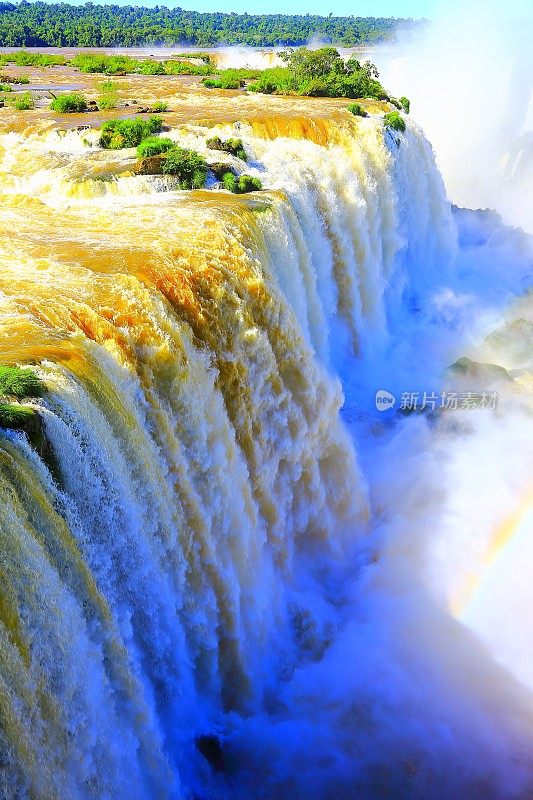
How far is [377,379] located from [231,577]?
11152 mm

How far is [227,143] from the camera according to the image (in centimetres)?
2050

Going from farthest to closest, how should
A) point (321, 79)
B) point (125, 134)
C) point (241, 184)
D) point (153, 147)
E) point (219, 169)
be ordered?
point (321, 79)
point (125, 134)
point (153, 147)
point (219, 169)
point (241, 184)

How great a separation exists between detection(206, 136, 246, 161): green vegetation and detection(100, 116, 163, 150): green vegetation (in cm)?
234

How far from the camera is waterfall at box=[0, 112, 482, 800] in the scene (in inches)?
272

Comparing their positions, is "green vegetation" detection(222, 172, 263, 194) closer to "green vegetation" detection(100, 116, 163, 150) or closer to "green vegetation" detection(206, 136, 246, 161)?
"green vegetation" detection(206, 136, 246, 161)

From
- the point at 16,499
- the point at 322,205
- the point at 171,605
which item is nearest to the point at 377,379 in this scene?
the point at 322,205

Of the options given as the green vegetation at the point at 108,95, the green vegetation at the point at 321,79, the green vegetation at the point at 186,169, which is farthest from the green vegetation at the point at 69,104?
the green vegetation at the point at 321,79

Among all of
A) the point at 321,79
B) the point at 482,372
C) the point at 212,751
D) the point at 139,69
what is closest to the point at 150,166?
the point at 482,372

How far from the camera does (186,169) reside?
18234 millimetres

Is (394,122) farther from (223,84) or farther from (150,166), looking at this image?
(223,84)

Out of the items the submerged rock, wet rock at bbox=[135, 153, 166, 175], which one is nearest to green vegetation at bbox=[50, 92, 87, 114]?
wet rock at bbox=[135, 153, 166, 175]

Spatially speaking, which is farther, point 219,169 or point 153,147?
point 153,147

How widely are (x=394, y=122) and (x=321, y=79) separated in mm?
9484

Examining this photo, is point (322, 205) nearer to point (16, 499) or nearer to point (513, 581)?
point (513, 581)
